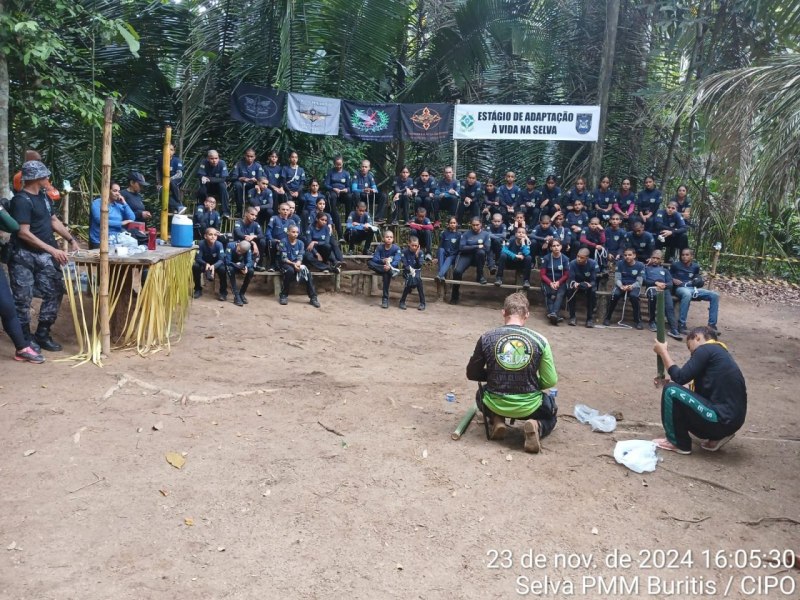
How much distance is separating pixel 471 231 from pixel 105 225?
6490mm

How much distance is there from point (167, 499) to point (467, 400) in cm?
280

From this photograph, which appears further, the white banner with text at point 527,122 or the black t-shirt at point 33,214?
the white banner with text at point 527,122

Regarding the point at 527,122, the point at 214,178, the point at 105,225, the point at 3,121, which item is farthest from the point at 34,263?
the point at 527,122

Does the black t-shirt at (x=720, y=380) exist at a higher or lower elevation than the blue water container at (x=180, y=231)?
lower

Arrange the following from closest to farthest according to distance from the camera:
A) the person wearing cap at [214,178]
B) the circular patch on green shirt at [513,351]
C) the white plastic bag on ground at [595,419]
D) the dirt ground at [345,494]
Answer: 1. the dirt ground at [345,494]
2. the circular patch on green shirt at [513,351]
3. the white plastic bag on ground at [595,419]
4. the person wearing cap at [214,178]

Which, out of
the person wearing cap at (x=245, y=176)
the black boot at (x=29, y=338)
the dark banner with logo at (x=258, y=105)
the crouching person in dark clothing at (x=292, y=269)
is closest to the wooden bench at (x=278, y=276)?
the crouching person in dark clothing at (x=292, y=269)

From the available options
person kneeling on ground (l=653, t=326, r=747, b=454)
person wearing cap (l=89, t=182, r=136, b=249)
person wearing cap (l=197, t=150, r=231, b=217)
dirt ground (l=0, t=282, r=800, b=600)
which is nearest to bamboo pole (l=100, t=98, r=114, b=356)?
dirt ground (l=0, t=282, r=800, b=600)

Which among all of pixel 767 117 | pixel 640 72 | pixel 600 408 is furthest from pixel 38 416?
pixel 640 72

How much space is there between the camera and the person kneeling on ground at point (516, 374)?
4.60 metres

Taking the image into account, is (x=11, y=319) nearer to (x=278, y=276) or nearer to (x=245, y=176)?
(x=278, y=276)

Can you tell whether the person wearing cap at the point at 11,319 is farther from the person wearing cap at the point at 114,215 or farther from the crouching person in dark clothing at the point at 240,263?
the crouching person in dark clothing at the point at 240,263

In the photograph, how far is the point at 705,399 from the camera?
4723mm

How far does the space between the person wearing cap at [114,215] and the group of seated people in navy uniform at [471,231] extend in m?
1.27

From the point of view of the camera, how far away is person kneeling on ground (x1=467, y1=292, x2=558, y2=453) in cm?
460
